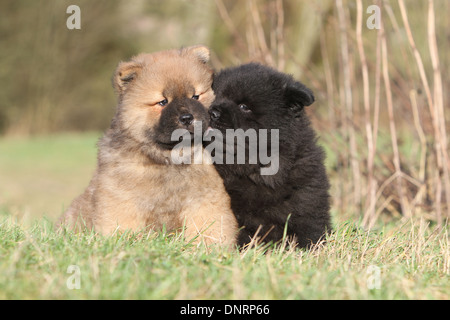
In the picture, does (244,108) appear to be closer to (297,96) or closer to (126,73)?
(297,96)

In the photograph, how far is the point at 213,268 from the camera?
9.00ft

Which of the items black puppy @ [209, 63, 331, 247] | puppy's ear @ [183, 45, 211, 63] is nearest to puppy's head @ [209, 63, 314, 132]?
black puppy @ [209, 63, 331, 247]

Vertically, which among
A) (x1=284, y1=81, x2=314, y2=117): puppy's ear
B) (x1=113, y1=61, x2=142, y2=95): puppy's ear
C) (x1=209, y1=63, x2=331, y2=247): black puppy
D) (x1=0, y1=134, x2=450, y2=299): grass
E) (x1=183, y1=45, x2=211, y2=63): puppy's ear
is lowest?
(x1=0, y1=134, x2=450, y2=299): grass

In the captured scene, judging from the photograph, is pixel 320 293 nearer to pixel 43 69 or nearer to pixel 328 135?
pixel 328 135

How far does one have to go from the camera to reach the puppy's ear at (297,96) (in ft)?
10.9

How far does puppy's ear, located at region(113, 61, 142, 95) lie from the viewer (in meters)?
3.48

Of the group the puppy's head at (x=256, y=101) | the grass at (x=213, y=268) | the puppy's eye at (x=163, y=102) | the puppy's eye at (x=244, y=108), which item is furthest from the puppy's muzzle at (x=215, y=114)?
the grass at (x=213, y=268)

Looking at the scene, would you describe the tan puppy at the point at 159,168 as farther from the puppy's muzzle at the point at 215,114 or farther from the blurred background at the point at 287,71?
the blurred background at the point at 287,71

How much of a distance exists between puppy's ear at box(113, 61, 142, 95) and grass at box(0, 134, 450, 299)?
97 cm

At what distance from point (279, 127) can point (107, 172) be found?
3.63 feet

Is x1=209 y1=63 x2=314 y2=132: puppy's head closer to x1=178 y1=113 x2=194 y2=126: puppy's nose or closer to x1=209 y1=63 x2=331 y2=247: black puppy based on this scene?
x1=209 y1=63 x2=331 y2=247: black puppy

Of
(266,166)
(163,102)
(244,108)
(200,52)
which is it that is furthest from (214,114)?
(200,52)

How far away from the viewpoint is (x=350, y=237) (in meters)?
3.75
